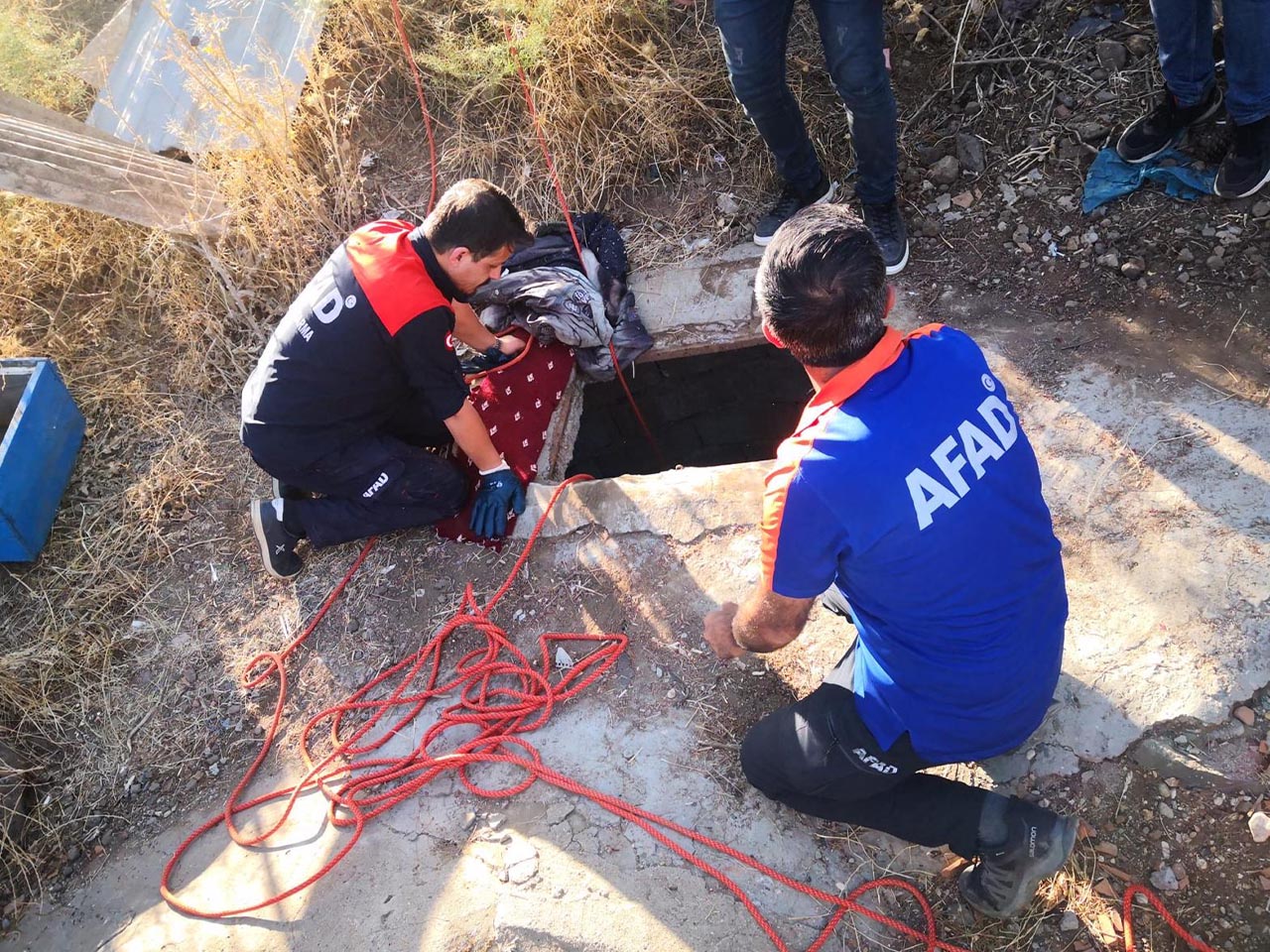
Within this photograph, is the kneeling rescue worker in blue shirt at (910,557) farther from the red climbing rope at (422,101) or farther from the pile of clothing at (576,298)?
the red climbing rope at (422,101)

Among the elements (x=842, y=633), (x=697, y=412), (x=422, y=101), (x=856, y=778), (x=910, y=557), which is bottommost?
(x=697, y=412)

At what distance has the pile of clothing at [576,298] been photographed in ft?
11.5

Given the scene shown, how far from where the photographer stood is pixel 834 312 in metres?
1.70

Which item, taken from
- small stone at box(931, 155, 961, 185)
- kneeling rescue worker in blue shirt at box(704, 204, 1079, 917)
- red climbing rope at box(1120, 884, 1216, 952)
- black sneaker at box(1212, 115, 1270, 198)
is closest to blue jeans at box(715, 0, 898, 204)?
small stone at box(931, 155, 961, 185)

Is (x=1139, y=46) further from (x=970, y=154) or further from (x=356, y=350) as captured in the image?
(x=356, y=350)

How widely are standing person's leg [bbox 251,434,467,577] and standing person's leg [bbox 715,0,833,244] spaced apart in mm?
1589

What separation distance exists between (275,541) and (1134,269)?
307 centimetres

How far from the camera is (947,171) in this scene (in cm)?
351

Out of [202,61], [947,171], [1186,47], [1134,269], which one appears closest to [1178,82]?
[1186,47]

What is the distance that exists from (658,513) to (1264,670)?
164 centimetres

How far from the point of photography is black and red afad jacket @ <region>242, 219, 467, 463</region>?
2725 millimetres

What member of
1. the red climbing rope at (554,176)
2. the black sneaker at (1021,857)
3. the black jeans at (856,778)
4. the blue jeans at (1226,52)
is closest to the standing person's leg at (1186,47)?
the blue jeans at (1226,52)

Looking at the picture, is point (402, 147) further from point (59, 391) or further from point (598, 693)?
point (598, 693)

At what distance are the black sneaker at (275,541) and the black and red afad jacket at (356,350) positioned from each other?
0.85ft
